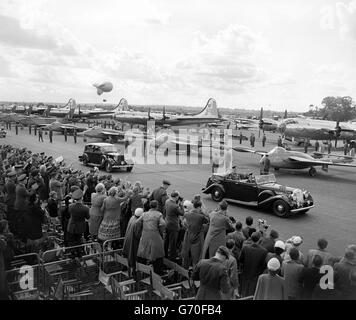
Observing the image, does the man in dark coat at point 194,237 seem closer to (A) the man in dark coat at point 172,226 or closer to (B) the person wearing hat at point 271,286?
(A) the man in dark coat at point 172,226

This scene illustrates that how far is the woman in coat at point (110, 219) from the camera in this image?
333 inches

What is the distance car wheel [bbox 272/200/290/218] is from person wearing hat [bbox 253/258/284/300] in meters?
8.06

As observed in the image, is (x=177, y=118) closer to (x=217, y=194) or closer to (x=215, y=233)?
(x=217, y=194)

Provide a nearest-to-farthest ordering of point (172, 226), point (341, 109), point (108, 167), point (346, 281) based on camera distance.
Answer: point (346, 281), point (172, 226), point (108, 167), point (341, 109)

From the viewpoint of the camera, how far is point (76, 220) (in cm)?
822

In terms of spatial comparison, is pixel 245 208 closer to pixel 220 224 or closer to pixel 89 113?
pixel 220 224

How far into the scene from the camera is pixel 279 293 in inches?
204

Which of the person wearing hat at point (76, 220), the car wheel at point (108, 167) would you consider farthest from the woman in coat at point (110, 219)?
the car wheel at point (108, 167)

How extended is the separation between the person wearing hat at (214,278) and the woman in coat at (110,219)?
3.55 metres

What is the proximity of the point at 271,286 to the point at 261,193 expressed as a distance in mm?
8656

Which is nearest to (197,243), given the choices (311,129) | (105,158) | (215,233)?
(215,233)

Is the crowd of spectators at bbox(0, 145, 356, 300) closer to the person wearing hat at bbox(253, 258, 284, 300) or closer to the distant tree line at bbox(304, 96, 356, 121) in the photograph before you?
the person wearing hat at bbox(253, 258, 284, 300)

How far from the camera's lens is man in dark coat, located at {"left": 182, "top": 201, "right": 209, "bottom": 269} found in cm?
770
